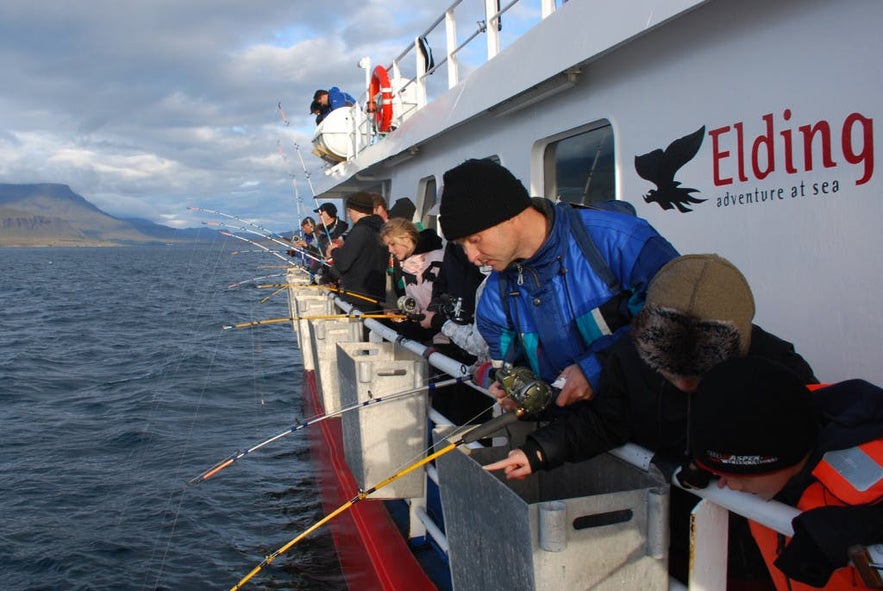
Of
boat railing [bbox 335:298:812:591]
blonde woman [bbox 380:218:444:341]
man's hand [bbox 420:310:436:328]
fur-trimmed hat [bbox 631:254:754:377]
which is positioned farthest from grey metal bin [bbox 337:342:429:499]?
fur-trimmed hat [bbox 631:254:754:377]

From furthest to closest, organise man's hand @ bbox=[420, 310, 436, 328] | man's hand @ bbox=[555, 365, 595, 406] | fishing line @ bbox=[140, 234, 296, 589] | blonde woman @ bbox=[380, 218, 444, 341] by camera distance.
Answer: fishing line @ bbox=[140, 234, 296, 589] → blonde woman @ bbox=[380, 218, 444, 341] → man's hand @ bbox=[420, 310, 436, 328] → man's hand @ bbox=[555, 365, 595, 406]

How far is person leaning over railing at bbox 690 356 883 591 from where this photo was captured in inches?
59.5

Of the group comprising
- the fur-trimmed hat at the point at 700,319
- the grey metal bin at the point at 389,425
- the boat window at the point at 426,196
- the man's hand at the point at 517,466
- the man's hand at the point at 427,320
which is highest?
the boat window at the point at 426,196

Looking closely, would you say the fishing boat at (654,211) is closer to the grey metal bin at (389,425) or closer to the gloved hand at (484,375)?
the grey metal bin at (389,425)

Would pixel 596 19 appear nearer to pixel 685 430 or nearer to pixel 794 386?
pixel 685 430

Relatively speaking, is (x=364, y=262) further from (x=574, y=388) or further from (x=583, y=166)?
(x=574, y=388)

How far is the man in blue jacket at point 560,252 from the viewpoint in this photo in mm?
2678

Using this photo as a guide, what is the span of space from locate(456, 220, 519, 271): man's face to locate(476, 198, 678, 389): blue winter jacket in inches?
2.8

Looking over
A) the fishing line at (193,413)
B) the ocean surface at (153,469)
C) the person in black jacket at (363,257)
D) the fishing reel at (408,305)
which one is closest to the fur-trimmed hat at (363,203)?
the person in black jacket at (363,257)

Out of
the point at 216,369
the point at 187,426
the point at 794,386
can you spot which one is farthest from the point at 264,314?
the point at 794,386

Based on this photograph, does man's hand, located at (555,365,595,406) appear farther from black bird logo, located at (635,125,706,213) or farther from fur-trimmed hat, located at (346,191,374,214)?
fur-trimmed hat, located at (346,191,374,214)

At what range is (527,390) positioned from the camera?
256 cm

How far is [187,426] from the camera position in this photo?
11617mm

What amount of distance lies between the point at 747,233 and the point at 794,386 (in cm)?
212
